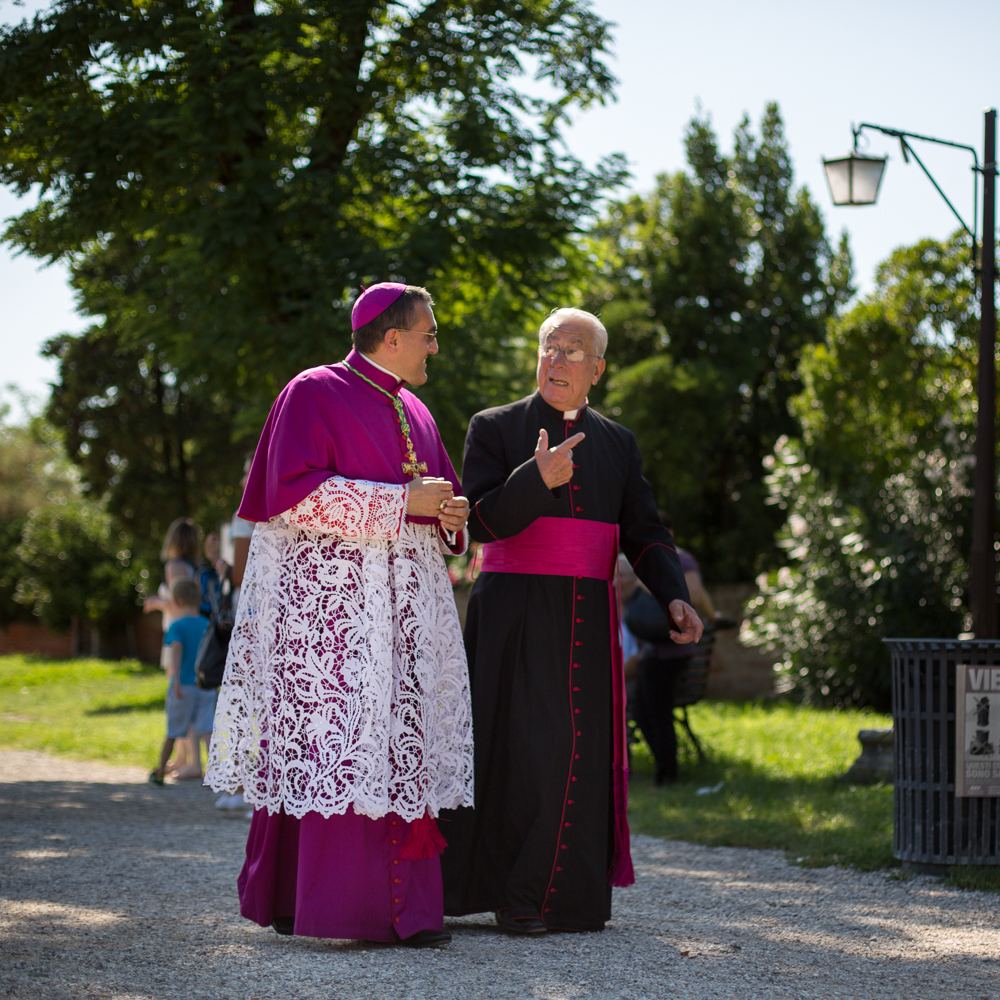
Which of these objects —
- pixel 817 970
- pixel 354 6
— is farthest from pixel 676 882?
pixel 354 6

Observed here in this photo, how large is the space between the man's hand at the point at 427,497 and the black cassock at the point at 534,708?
275 mm

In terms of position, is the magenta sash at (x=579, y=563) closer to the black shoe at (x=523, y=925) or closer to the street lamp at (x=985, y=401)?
the black shoe at (x=523, y=925)

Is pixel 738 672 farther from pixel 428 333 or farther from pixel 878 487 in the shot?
pixel 428 333

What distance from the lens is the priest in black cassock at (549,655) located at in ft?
14.2

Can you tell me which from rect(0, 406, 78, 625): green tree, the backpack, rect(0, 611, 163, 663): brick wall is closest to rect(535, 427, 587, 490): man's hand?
the backpack

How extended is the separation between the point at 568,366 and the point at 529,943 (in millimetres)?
2153

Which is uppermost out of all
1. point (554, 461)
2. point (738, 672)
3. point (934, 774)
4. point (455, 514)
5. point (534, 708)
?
point (554, 461)

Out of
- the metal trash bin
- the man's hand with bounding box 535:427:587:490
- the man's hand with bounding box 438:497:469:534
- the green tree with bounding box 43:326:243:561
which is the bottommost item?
the metal trash bin

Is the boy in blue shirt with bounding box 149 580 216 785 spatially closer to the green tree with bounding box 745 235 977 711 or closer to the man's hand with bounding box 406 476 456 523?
the man's hand with bounding box 406 476 456 523

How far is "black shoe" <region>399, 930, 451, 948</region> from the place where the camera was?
4031 mm

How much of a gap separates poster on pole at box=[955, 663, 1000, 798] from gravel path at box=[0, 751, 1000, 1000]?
50cm

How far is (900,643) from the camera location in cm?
568

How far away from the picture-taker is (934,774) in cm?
550

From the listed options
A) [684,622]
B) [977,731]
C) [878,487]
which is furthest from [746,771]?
[878,487]
